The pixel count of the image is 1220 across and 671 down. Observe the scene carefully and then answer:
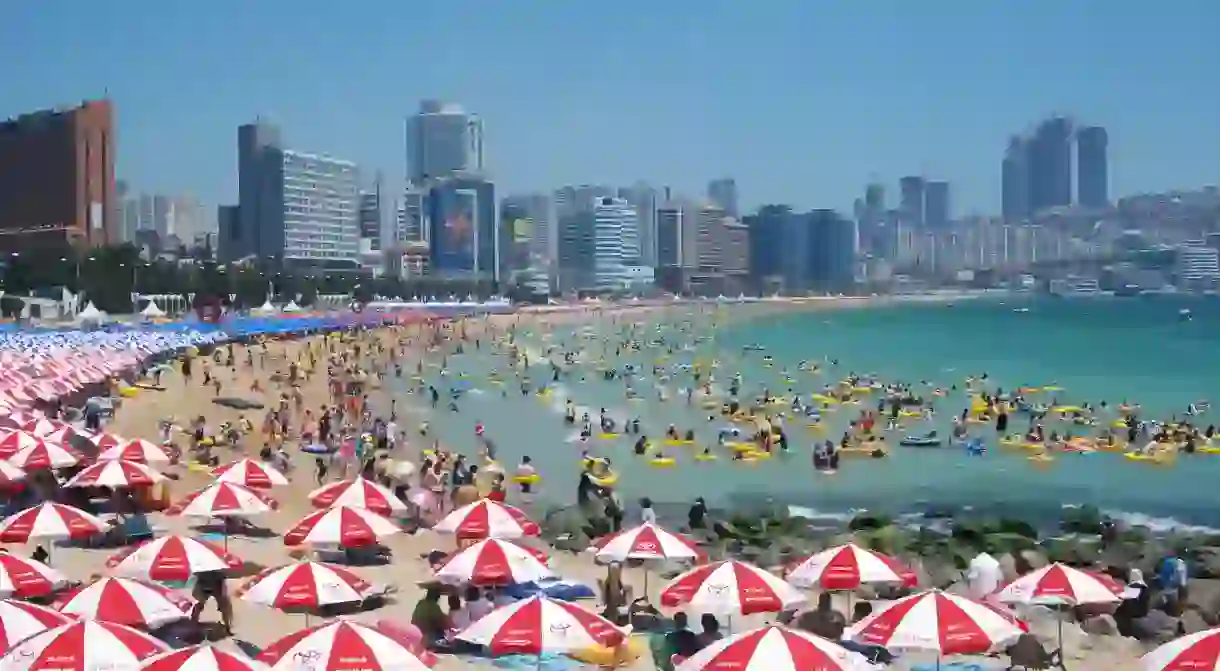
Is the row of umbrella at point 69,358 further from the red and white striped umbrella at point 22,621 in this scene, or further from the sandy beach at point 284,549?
the red and white striped umbrella at point 22,621

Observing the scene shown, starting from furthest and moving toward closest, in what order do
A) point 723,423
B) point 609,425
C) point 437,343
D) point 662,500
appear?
point 437,343, point 723,423, point 609,425, point 662,500

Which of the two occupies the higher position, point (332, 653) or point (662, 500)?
point (332, 653)

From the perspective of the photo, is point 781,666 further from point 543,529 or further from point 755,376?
point 755,376

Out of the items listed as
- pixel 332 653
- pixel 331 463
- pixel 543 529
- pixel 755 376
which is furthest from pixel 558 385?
pixel 332 653

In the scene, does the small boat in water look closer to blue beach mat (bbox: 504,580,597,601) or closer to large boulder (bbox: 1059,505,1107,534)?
large boulder (bbox: 1059,505,1107,534)

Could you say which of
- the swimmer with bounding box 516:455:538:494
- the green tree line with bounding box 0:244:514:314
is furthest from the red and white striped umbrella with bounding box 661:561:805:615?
the green tree line with bounding box 0:244:514:314

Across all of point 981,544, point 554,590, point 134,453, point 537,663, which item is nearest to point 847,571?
point 554,590
